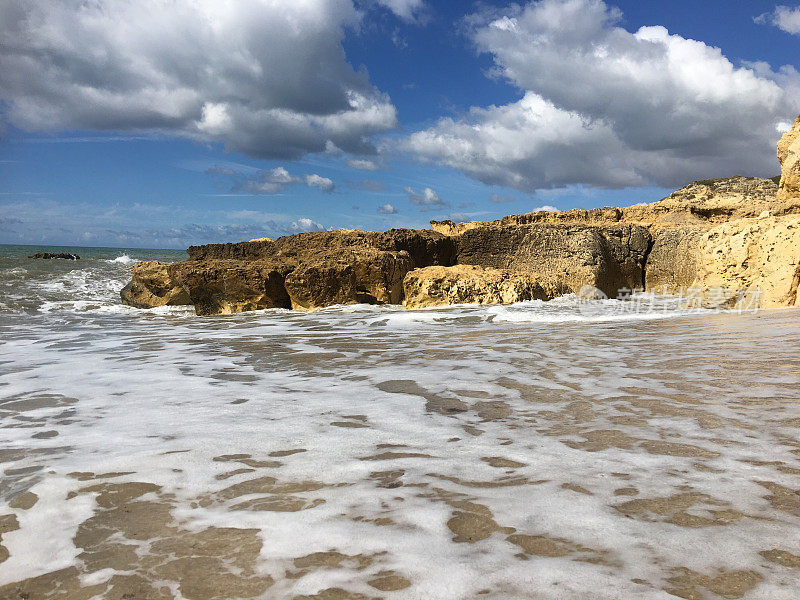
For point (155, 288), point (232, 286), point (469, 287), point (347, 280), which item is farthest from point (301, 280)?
point (155, 288)

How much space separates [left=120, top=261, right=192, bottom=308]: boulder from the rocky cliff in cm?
24

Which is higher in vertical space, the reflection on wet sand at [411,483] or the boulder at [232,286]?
the boulder at [232,286]

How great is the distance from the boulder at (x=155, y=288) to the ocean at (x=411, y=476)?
5.65m

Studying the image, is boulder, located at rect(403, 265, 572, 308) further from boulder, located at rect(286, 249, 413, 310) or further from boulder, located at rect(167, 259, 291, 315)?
boulder, located at rect(167, 259, 291, 315)

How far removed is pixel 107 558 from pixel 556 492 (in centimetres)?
106

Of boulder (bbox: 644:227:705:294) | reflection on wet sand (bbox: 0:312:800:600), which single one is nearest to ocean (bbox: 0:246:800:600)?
reflection on wet sand (bbox: 0:312:800:600)

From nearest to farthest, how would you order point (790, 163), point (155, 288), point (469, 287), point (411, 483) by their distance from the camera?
point (411, 483) → point (790, 163) → point (469, 287) → point (155, 288)

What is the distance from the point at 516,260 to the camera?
24.2ft

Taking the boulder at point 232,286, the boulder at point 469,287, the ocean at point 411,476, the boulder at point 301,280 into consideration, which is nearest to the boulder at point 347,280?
the boulder at point 301,280

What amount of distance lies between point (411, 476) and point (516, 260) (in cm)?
622

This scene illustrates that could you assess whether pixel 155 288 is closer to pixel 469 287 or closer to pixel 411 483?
pixel 469 287

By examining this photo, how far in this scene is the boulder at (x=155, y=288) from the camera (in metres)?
8.63

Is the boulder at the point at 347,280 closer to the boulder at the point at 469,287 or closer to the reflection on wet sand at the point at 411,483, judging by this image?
the boulder at the point at 469,287

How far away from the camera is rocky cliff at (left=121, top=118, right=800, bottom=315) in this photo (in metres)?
5.51
